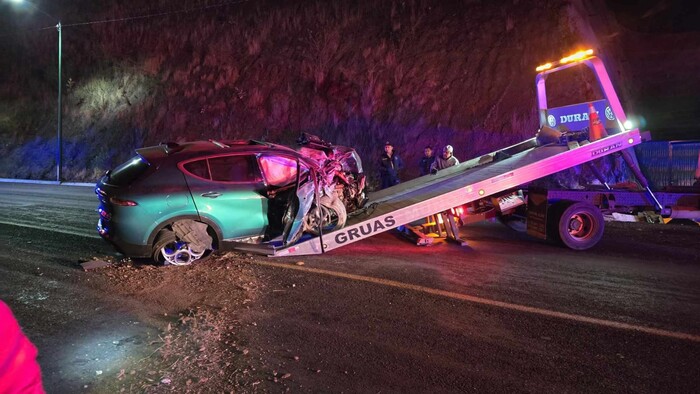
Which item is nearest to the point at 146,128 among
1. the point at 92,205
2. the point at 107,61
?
the point at 107,61

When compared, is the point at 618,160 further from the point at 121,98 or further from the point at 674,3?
the point at 121,98

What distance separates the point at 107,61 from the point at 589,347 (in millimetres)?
29952

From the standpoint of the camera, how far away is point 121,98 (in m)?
25.8

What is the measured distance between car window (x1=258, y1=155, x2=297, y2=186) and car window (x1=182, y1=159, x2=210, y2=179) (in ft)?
2.47

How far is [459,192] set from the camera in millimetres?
6766

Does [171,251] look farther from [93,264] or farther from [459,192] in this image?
[459,192]

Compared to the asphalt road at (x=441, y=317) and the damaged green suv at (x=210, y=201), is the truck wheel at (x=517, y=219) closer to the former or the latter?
the asphalt road at (x=441, y=317)

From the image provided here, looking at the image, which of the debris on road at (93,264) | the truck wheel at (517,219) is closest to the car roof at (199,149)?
the debris on road at (93,264)

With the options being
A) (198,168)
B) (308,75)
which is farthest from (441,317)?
(308,75)

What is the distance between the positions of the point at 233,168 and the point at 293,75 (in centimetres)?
1430

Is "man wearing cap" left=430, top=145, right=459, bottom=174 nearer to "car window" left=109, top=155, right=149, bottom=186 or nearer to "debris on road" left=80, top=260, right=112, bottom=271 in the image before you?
"car window" left=109, top=155, right=149, bottom=186

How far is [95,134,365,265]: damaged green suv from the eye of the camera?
5.99m

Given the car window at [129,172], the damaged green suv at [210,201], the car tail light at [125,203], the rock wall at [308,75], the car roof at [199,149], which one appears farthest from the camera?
the rock wall at [308,75]

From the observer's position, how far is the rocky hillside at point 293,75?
15508mm
